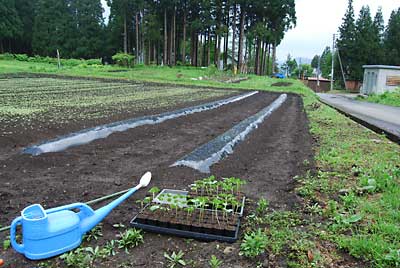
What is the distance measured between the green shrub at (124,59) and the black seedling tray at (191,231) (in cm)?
2980

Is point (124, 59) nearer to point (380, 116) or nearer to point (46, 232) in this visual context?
point (380, 116)

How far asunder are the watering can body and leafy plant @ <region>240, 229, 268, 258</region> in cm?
111

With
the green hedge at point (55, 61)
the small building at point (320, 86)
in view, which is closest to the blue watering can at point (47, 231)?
the green hedge at point (55, 61)

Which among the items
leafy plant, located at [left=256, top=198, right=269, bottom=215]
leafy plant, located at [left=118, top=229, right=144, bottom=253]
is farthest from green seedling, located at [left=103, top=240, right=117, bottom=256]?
leafy plant, located at [left=256, top=198, right=269, bottom=215]

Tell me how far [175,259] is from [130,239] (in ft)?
1.29

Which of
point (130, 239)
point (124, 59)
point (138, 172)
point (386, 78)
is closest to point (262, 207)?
point (130, 239)

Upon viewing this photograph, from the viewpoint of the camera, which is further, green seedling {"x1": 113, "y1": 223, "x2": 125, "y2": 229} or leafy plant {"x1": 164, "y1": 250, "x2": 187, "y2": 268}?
green seedling {"x1": 113, "y1": 223, "x2": 125, "y2": 229}

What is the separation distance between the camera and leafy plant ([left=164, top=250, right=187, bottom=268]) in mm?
2006

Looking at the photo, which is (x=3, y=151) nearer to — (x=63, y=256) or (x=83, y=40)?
(x=63, y=256)

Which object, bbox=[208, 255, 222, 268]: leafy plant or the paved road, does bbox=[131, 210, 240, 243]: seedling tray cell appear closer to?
bbox=[208, 255, 222, 268]: leafy plant

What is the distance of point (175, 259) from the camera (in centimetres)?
204

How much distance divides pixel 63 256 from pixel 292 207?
1.93 m

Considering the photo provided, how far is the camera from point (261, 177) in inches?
148

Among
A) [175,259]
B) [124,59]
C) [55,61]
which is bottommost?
[175,259]
